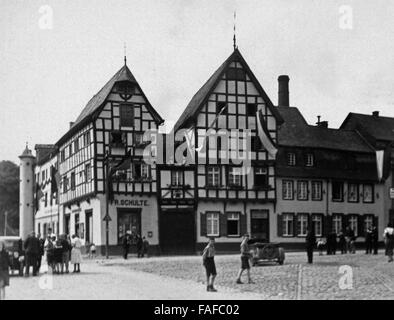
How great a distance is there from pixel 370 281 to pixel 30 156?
47.8 m

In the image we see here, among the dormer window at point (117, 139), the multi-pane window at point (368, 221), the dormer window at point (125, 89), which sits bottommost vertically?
the multi-pane window at point (368, 221)

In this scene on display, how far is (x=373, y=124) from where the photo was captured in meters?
59.0

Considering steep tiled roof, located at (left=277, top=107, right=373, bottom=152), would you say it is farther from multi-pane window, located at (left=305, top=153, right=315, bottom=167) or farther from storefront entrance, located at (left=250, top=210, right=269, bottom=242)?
storefront entrance, located at (left=250, top=210, right=269, bottom=242)

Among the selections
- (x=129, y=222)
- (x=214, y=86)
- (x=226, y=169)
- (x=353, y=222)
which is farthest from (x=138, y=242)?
(x=353, y=222)

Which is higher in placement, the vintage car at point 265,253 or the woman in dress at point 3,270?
the woman in dress at point 3,270

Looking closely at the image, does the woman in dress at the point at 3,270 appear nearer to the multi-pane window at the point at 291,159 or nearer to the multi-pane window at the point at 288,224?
the multi-pane window at the point at 288,224

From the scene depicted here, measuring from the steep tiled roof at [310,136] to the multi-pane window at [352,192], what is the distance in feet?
9.45

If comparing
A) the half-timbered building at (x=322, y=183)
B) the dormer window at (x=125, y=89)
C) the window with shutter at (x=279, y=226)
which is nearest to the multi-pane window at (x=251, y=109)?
the half-timbered building at (x=322, y=183)

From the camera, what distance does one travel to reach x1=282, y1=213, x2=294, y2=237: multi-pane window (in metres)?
49.9

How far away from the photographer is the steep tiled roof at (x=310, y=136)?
172 feet

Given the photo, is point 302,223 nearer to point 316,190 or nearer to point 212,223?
point 316,190
